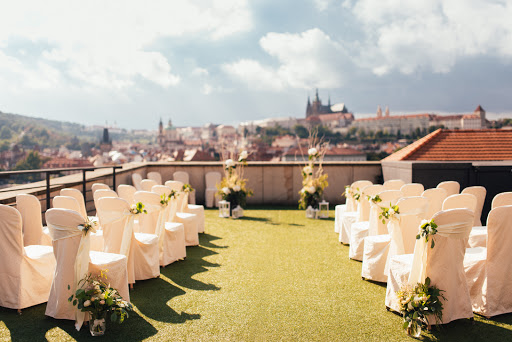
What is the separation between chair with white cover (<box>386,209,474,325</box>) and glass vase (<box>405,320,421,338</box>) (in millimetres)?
142

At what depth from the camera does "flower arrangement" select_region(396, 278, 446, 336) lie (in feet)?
9.37

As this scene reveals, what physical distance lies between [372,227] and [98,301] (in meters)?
3.18

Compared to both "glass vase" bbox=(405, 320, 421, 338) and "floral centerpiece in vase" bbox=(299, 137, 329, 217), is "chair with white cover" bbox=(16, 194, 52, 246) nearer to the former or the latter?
"glass vase" bbox=(405, 320, 421, 338)

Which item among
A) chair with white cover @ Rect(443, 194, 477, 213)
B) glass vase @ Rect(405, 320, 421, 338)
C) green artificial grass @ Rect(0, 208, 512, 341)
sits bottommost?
green artificial grass @ Rect(0, 208, 512, 341)

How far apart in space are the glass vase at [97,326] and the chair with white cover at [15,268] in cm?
→ 86

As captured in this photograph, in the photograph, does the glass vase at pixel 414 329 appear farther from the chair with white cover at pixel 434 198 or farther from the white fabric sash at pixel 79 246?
the white fabric sash at pixel 79 246

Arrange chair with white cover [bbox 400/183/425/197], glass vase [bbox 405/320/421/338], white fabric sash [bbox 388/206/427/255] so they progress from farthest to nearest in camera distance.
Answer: chair with white cover [bbox 400/183/425/197] < white fabric sash [bbox 388/206/427/255] < glass vase [bbox 405/320/421/338]

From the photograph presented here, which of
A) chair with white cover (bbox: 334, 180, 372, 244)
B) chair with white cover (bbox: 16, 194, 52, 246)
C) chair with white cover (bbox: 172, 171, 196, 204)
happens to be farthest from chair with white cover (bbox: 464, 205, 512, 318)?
chair with white cover (bbox: 172, 171, 196, 204)

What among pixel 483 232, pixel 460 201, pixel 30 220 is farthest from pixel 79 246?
pixel 483 232

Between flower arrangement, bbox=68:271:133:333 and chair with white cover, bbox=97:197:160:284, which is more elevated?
chair with white cover, bbox=97:197:160:284

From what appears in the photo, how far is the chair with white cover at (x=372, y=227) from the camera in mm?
4676

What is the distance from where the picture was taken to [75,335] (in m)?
2.90

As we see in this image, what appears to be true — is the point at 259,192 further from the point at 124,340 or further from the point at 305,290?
the point at 124,340

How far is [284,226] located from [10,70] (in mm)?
229419
